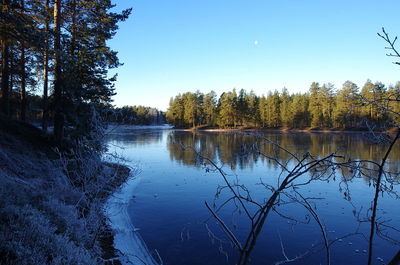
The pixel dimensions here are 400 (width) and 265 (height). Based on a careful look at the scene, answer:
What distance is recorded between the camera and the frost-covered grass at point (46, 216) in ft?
14.6

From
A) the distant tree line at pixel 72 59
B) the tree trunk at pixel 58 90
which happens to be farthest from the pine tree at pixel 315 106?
the tree trunk at pixel 58 90

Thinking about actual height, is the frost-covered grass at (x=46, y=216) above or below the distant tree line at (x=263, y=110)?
below

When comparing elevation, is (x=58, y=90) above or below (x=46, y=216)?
above

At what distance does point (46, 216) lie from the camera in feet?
20.6

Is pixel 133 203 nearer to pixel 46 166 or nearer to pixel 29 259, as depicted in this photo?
pixel 46 166

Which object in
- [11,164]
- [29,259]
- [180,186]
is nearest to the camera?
[29,259]

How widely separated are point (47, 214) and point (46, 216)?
0.26m

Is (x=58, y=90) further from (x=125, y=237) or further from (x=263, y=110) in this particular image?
(x=263, y=110)

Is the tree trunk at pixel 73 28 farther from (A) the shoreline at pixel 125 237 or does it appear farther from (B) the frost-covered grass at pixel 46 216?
(A) the shoreline at pixel 125 237

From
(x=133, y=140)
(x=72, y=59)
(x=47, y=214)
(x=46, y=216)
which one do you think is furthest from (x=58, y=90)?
(x=133, y=140)

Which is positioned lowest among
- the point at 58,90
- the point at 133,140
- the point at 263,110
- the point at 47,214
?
the point at 133,140

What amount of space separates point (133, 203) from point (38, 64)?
41.1 ft

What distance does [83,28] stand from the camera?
1599 centimetres

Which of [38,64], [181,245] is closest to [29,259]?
[181,245]
